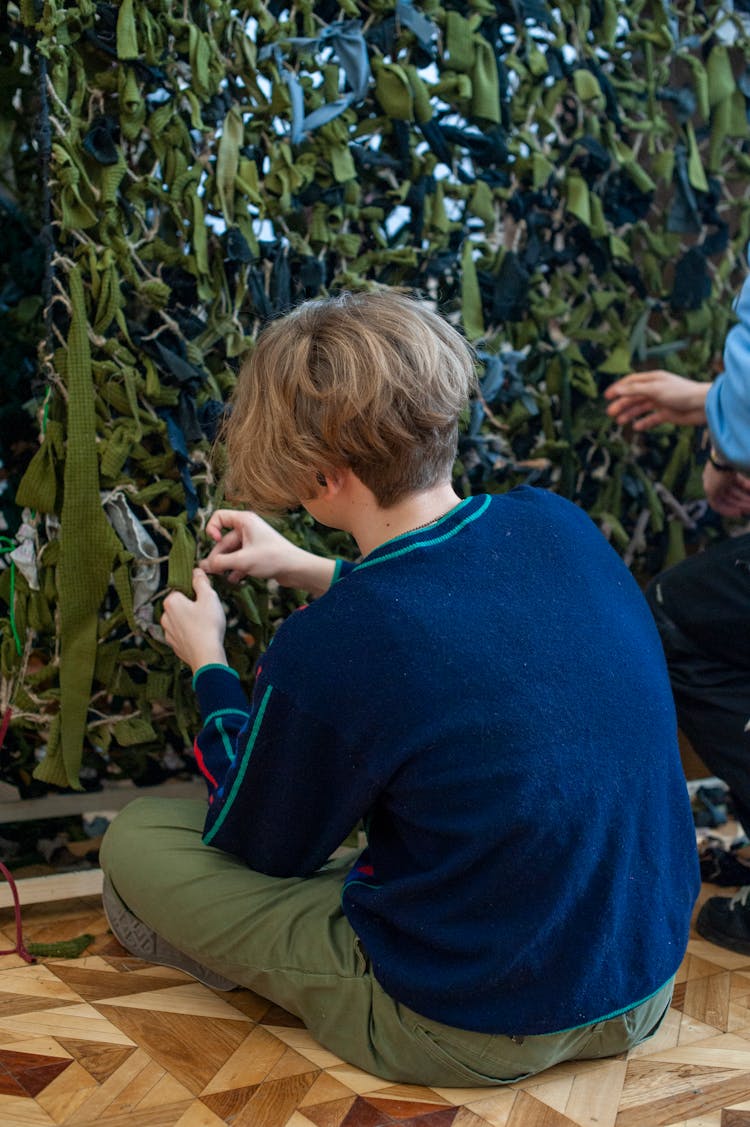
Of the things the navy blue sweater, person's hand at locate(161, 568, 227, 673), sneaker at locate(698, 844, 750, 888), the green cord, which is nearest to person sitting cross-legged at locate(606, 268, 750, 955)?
sneaker at locate(698, 844, 750, 888)

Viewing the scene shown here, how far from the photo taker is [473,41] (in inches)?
59.9

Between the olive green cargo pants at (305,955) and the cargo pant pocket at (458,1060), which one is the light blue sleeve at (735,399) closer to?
the olive green cargo pants at (305,955)

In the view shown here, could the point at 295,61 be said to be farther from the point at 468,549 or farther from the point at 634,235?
the point at 468,549

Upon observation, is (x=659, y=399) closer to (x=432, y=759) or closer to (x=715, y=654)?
(x=715, y=654)

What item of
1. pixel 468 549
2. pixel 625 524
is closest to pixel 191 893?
pixel 468 549

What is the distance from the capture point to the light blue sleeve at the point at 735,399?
1.30 meters

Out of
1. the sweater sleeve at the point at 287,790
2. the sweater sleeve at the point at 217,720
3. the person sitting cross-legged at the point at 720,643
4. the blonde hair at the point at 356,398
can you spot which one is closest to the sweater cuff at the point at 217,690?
the sweater sleeve at the point at 217,720

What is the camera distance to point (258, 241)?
1.43 m

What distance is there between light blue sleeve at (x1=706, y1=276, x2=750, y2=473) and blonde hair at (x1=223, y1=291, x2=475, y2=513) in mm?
393

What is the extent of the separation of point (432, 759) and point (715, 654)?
653mm

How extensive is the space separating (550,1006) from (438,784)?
217mm

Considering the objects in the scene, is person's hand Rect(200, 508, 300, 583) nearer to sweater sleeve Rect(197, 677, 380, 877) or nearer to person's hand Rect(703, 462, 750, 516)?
sweater sleeve Rect(197, 677, 380, 877)

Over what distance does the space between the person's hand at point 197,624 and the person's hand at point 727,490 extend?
0.75m

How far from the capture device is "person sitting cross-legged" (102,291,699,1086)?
0.93 m
